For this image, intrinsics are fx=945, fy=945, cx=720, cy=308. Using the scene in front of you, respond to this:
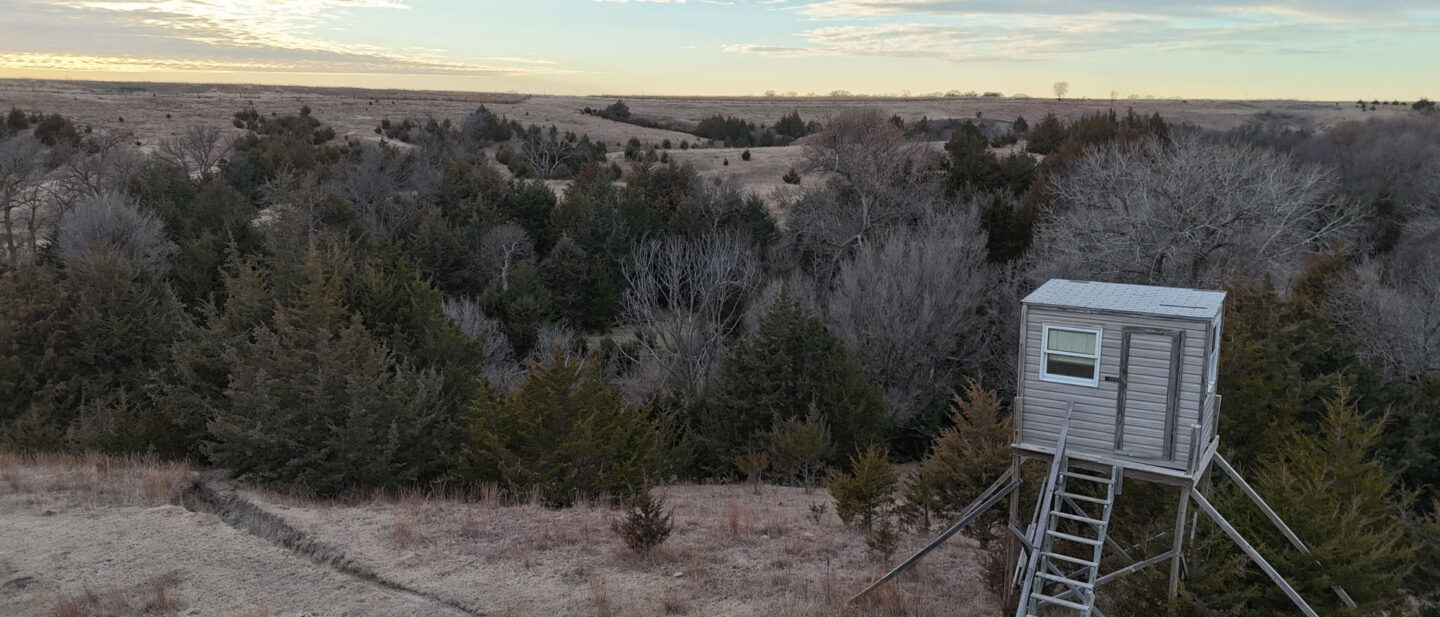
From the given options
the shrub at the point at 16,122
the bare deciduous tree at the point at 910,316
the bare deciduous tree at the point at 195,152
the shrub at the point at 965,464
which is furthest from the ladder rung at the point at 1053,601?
the shrub at the point at 16,122

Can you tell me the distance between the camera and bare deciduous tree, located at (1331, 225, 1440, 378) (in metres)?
27.0

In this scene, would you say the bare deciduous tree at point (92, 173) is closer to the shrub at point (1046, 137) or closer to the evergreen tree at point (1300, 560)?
the evergreen tree at point (1300, 560)

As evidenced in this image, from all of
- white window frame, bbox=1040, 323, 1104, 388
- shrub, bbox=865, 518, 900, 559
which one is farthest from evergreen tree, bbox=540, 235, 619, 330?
white window frame, bbox=1040, 323, 1104, 388

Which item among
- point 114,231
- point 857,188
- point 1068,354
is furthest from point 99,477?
point 857,188

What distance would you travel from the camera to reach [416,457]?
1941cm

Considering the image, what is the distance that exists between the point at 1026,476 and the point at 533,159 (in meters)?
56.1

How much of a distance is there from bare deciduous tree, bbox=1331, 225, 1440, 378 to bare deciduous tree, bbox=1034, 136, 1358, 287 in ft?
6.98

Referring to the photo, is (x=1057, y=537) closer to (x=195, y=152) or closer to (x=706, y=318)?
(x=706, y=318)

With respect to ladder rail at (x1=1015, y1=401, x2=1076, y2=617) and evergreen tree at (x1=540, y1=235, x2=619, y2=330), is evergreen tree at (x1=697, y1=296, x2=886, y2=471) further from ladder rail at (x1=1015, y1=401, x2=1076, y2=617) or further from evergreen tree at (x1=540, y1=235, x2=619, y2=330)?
evergreen tree at (x1=540, y1=235, x2=619, y2=330)

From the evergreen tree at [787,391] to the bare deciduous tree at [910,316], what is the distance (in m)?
4.73

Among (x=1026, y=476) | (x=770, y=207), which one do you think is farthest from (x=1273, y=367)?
(x=770, y=207)

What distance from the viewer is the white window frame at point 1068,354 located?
37.8 ft

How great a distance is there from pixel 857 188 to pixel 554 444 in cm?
2837

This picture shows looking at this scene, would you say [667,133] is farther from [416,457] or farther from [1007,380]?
[416,457]
